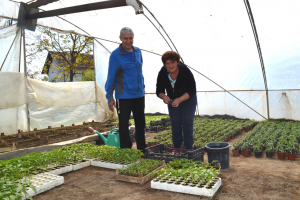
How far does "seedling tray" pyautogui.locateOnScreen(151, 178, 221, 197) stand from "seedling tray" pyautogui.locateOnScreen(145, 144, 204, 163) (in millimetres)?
723

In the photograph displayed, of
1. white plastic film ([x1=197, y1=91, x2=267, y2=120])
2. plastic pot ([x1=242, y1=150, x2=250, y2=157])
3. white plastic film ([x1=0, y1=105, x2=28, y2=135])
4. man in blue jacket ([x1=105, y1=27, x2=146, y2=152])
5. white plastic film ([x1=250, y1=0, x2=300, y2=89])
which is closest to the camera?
man in blue jacket ([x1=105, y1=27, x2=146, y2=152])

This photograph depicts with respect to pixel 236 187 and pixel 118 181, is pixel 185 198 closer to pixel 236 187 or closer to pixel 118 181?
pixel 236 187

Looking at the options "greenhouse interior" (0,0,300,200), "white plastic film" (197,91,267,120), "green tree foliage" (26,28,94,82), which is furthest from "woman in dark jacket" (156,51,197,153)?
"green tree foliage" (26,28,94,82)

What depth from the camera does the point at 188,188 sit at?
8.29 feet

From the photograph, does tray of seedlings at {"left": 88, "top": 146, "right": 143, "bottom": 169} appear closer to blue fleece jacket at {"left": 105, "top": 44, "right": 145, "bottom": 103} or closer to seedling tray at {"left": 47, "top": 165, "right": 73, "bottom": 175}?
seedling tray at {"left": 47, "top": 165, "right": 73, "bottom": 175}

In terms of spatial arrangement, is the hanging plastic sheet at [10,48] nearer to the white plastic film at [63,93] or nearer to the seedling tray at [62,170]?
the white plastic film at [63,93]

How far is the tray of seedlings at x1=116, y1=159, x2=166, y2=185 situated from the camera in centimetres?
292

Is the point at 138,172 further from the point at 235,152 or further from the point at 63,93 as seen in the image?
the point at 63,93

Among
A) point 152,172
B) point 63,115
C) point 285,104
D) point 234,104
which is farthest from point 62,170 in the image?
point 285,104

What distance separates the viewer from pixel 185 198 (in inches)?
96.0

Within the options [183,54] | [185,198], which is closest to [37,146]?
[185,198]

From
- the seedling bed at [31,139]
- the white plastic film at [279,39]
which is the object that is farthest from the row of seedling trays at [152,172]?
the white plastic film at [279,39]

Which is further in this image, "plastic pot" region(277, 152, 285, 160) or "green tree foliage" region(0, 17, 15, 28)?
"green tree foliage" region(0, 17, 15, 28)

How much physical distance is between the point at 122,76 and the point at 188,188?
82.4 inches
